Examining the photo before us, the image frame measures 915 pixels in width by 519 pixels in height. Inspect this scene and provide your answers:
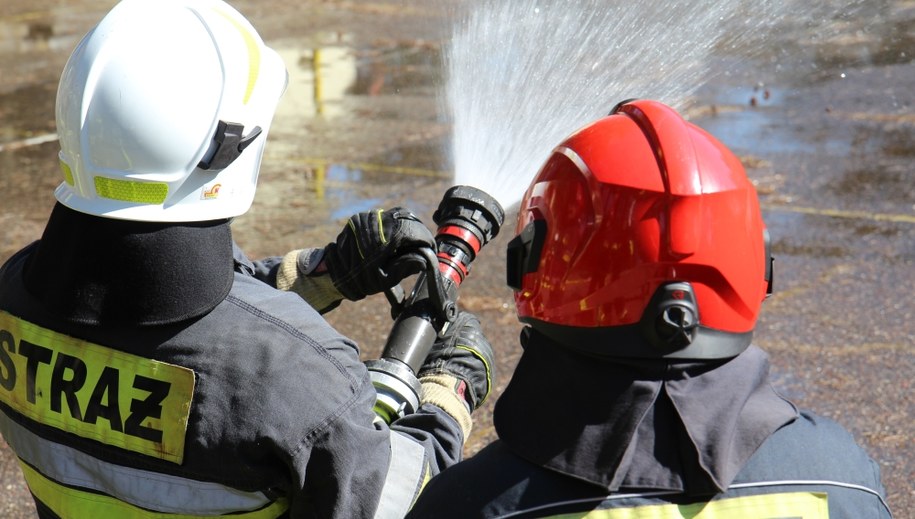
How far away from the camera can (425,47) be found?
38.7 feet

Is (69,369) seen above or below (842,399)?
above

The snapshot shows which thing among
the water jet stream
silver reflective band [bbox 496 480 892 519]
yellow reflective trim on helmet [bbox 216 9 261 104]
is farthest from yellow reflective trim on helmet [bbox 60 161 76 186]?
the water jet stream

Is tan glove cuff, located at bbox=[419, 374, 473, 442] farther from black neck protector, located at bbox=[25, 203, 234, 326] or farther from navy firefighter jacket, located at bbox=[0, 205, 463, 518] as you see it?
black neck protector, located at bbox=[25, 203, 234, 326]

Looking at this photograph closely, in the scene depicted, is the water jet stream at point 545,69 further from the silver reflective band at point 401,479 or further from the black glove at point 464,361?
the silver reflective band at point 401,479

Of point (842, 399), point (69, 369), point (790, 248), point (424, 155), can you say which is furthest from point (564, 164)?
point (424, 155)

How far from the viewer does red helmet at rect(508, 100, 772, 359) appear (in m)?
1.69

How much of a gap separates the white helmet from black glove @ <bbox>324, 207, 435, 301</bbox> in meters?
0.55

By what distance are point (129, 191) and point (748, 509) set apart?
1329 mm

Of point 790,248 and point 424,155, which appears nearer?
point 790,248

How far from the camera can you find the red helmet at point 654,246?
1693 mm

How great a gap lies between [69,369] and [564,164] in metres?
1.08

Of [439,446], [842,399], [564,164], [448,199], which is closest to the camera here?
[564,164]

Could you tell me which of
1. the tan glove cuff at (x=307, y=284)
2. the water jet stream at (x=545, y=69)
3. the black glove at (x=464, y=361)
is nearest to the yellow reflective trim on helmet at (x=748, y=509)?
the black glove at (x=464, y=361)

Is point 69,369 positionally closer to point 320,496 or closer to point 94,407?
point 94,407
